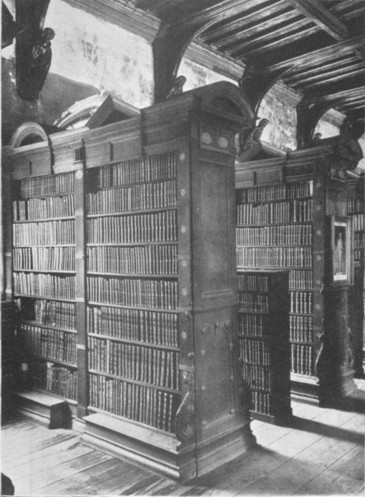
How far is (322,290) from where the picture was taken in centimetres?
464

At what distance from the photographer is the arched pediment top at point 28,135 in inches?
165

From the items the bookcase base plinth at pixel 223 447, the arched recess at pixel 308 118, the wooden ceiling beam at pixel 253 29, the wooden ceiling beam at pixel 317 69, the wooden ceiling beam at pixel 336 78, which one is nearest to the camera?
the bookcase base plinth at pixel 223 447

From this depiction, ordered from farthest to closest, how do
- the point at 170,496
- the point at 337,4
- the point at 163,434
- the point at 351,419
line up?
the point at 337,4 < the point at 351,419 < the point at 163,434 < the point at 170,496

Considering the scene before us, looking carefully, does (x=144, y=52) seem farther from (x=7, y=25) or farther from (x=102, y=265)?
(x=102, y=265)

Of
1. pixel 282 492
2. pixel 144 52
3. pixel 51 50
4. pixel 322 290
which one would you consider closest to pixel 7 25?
pixel 51 50

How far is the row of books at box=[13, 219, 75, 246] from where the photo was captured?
4.20 metres

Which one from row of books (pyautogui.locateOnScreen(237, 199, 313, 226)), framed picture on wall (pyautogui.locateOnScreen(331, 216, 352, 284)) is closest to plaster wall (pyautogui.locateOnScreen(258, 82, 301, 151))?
row of books (pyautogui.locateOnScreen(237, 199, 313, 226))

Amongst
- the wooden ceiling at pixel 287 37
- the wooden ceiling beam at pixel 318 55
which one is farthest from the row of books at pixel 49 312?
the wooden ceiling beam at pixel 318 55

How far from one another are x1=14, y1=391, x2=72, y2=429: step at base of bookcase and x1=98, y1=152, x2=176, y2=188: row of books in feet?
6.37

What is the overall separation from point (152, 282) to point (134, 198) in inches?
27.1

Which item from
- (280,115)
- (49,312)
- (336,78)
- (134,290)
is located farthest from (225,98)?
(336,78)

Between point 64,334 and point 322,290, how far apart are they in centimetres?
255

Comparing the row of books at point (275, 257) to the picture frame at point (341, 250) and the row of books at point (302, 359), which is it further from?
the row of books at point (302, 359)

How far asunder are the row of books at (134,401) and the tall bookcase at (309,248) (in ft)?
6.43
